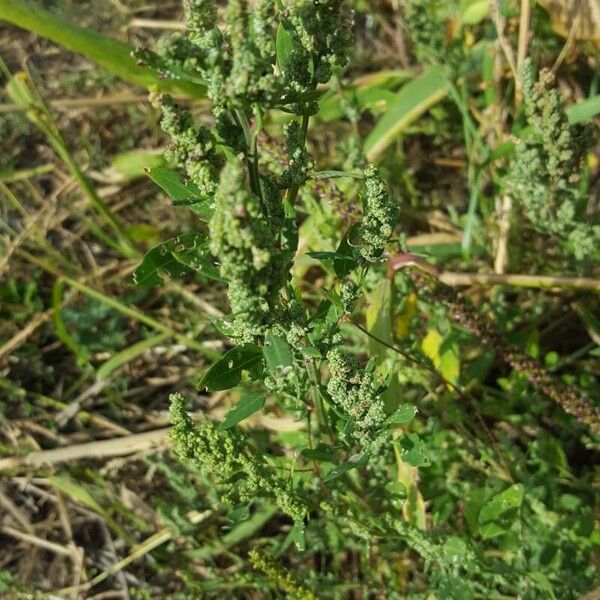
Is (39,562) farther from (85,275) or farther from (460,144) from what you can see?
(460,144)

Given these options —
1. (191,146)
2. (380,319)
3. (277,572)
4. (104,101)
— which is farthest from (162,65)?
(104,101)

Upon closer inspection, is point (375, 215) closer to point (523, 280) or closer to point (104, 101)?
point (523, 280)

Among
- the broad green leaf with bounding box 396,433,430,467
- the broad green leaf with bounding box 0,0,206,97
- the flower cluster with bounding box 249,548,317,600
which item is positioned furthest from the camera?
the broad green leaf with bounding box 0,0,206,97

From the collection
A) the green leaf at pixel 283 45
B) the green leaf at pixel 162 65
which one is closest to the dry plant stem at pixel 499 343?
the green leaf at pixel 283 45

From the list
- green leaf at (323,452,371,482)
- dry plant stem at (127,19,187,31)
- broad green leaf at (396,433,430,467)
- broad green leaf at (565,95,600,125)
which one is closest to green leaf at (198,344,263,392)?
green leaf at (323,452,371,482)

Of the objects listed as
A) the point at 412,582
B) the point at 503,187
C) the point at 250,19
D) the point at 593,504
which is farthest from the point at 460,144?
the point at 250,19

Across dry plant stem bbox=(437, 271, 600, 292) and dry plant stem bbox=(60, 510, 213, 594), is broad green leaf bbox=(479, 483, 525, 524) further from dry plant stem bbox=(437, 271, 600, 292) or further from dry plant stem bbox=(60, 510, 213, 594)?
dry plant stem bbox=(60, 510, 213, 594)

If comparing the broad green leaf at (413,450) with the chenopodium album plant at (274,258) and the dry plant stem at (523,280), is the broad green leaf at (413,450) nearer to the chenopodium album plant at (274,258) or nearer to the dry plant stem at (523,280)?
the chenopodium album plant at (274,258)
